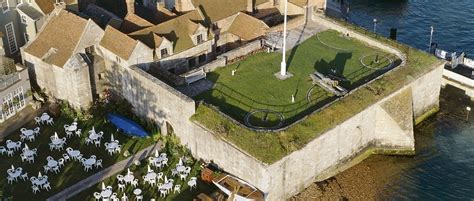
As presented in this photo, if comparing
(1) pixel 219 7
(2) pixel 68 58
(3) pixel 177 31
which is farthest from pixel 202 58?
(2) pixel 68 58

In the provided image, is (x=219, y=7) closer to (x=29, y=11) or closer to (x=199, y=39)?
(x=199, y=39)

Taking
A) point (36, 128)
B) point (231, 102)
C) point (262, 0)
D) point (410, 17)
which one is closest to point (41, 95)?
point (36, 128)

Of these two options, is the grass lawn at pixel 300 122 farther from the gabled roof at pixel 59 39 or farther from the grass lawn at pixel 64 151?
the gabled roof at pixel 59 39

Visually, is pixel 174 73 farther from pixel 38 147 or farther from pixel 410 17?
pixel 410 17

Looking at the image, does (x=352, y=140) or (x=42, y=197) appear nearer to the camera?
(x=42, y=197)

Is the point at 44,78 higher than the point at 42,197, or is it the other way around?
the point at 44,78

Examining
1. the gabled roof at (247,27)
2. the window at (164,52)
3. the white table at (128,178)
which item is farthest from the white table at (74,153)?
the gabled roof at (247,27)

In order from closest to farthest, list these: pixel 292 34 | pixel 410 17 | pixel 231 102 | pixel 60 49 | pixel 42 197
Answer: pixel 42 197 < pixel 231 102 < pixel 60 49 < pixel 292 34 < pixel 410 17
